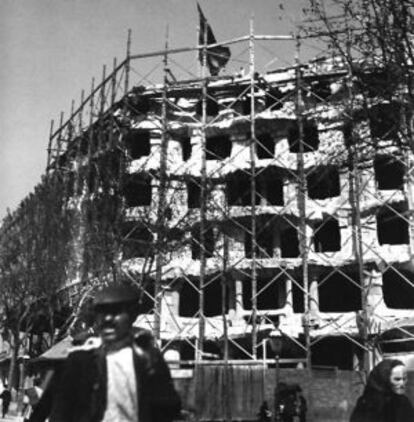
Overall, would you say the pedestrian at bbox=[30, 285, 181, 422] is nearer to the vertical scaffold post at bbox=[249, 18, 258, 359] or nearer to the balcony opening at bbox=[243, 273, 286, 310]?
the vertical scaffold post at bbox=[249, 18, 258, 359]

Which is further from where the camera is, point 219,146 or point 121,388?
point 219,146

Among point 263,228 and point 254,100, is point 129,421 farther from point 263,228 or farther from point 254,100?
point 254,100

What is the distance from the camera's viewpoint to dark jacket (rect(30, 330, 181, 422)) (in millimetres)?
3082

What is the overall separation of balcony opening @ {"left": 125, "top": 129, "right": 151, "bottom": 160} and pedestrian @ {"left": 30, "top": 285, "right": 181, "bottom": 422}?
2260 cm

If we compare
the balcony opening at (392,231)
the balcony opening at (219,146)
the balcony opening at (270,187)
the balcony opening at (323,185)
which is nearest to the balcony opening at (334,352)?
the balcony opening at (392,231)

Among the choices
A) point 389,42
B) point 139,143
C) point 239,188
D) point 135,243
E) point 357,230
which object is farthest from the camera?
point 139,143

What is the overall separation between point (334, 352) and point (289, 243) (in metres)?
4.70

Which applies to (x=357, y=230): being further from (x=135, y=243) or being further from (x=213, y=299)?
(x=135, y=243)

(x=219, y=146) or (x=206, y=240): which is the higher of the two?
(x=219, y=146)

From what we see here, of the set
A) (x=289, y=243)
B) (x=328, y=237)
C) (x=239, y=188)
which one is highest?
(x=239, y=188)

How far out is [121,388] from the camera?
10.3 feet

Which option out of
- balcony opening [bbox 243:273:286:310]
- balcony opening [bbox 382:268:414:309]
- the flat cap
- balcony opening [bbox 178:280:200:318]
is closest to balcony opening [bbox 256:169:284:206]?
balcony opening [bbox 243:273:286:310]

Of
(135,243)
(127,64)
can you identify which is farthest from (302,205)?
(127,64)

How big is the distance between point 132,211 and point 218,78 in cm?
676
